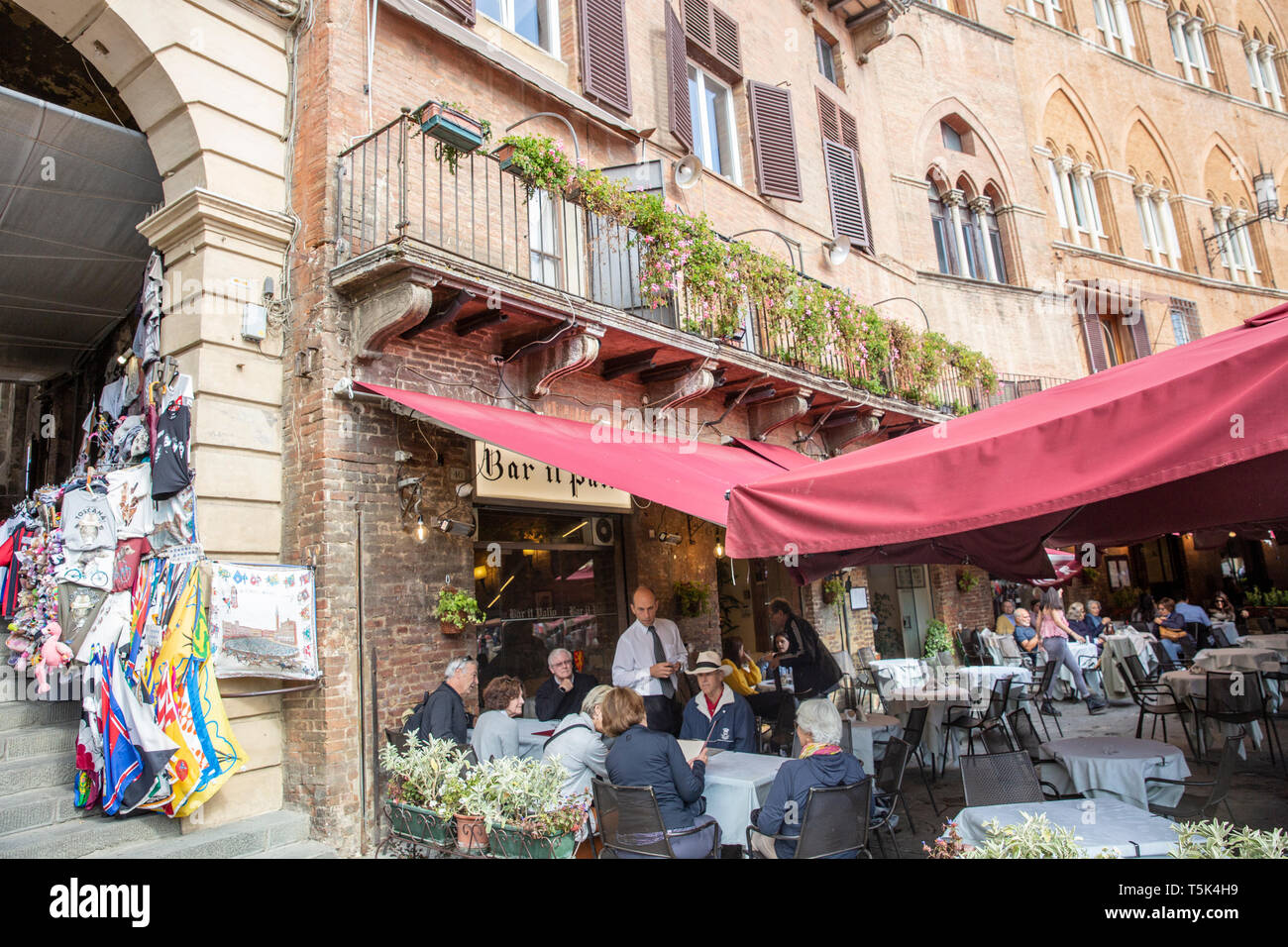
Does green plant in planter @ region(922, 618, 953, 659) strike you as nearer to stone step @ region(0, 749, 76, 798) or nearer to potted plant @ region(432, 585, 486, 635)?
potted plant @ region(432, 585, 486, 635)

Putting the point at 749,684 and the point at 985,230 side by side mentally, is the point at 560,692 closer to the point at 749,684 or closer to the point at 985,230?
the point at 749,684

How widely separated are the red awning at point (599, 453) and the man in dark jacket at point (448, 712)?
1690mm

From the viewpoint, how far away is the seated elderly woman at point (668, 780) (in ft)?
14.0

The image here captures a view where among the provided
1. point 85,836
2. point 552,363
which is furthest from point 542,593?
point 85,836

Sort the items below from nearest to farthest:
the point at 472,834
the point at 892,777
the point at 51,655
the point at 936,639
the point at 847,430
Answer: the point at 472,834
the point at 892,777
the point at 51,655
the point at 847,430
the point at 936,639

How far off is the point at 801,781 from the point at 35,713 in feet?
18.8

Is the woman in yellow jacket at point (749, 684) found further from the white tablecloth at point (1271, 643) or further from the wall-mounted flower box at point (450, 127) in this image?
the white tablecloth at point (1271, 643)

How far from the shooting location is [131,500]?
6.12m

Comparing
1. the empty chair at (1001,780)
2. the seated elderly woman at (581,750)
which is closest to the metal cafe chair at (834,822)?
the empty chair at (1001,780)

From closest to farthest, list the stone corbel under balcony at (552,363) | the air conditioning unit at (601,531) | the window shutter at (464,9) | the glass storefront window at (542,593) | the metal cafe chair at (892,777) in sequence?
the metal cafe chair at (892,777), the stone corbel under balcony at (552,363), the glass storefront window at (542,593), the window shutter at (464,9), the air conditioning unit at (601,531)

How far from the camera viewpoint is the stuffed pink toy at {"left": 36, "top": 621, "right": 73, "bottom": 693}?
5797 mm

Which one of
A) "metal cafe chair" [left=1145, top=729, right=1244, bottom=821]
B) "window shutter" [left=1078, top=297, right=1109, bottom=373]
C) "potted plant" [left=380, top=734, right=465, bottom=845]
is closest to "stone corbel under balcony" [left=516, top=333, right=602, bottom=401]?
"potted plant" [left=380, top=734, right=465, bottom=845]

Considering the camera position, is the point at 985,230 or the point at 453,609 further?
the point at 985,230

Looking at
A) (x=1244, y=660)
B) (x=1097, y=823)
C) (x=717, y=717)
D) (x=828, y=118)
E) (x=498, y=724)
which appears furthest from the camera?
(x=828, y=118)
